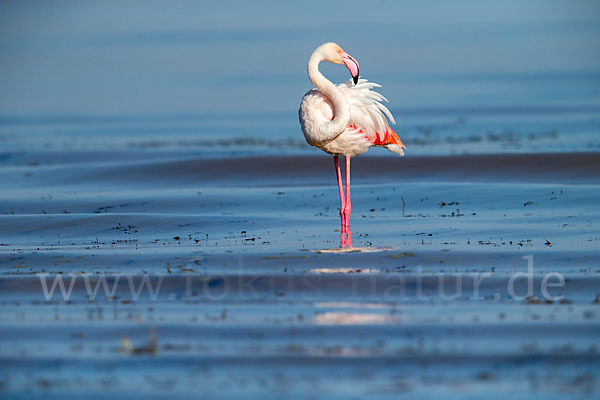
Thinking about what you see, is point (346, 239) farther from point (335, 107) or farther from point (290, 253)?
point (335, 107)

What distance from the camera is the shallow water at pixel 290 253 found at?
19.9 feet

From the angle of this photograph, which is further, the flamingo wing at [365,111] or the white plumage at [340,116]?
the flamingo wing at [365,111]

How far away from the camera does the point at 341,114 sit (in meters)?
10.7

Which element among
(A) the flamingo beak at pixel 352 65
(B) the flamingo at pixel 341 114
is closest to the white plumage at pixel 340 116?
(B) the flamingo at pixel 341 114

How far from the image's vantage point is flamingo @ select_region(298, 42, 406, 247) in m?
10.7

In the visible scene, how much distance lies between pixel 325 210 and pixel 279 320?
6.02 metres

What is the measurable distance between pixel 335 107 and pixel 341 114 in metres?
0.17

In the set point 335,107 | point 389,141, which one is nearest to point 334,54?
point 335,107

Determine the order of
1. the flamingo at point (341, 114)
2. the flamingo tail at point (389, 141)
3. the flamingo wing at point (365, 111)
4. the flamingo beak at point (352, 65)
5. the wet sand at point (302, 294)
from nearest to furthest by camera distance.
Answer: the wet sand at point (302, 294) < the flamingo beak at point (352, 65) < the flamingo at point (341, 114) < the flamingo wing at point (365, 111) < the flamingo tail at point (389, 141)

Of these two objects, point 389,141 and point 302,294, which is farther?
point 389,141

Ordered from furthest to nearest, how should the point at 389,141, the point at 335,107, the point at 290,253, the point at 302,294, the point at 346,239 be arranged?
the point at 389,141 < the point at 335,107 < the point at 346,239 < the point at 290,253 < the point at 302,294

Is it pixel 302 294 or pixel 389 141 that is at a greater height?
pixel 389 141

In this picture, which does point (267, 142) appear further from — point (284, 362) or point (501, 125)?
point (284, 362)

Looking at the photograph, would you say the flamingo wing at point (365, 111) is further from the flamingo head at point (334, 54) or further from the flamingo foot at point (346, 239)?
the flamingo foot at point (346, 239)
